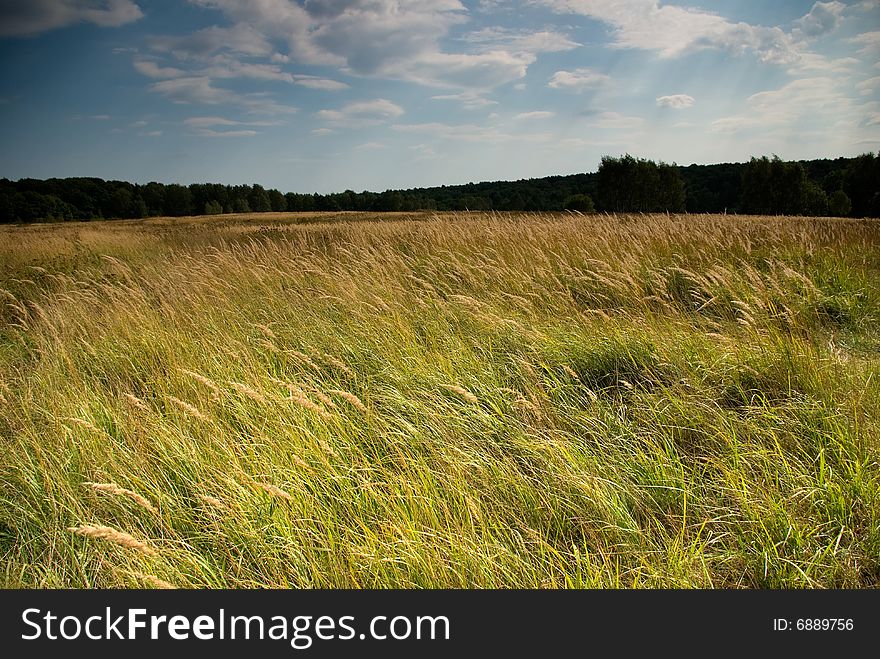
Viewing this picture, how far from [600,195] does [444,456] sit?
62337 mm

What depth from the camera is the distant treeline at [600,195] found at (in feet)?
164

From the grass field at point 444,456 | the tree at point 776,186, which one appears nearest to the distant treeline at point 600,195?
the tree at point 776,186

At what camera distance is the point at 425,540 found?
1632 millimetres

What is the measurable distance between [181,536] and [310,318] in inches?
102

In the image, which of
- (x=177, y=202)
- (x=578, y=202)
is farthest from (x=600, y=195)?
(x=177, y=202)

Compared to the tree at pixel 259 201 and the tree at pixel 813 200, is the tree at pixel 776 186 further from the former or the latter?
the tree at pixel 259 201

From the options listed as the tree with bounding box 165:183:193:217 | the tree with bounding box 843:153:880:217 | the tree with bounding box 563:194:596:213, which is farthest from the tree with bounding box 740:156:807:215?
the tree with bounding box 165:183:193:217

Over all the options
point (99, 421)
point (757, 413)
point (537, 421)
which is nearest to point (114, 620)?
point (99, 421)

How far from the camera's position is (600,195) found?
58.6 meters

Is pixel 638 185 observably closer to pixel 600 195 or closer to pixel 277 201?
pixel 600 195

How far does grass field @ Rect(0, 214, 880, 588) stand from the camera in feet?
5.14

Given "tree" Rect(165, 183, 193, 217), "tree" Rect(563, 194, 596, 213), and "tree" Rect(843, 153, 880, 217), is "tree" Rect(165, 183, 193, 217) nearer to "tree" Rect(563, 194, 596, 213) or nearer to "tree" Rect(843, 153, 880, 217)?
"tree" Rect(563, 194, 596, 213)

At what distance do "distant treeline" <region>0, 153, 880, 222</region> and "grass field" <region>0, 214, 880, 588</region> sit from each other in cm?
3784

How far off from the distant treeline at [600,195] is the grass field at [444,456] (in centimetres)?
3784
